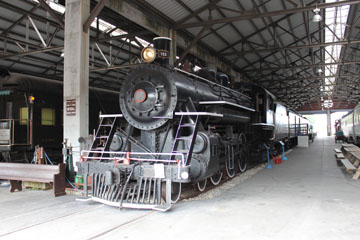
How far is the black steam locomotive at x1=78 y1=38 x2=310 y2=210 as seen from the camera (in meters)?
4.88

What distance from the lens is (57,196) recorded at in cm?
630

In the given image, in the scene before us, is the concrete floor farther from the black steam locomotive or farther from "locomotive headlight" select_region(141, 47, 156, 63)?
"locomotive headlight" select_region(141, 47, 156, 63)

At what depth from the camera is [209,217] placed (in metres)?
4.51

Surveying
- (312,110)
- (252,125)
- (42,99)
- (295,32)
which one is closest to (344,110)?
(312,110)

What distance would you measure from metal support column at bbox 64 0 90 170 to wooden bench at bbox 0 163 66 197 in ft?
4.46

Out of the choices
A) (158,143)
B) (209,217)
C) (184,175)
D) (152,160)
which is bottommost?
(209,217)

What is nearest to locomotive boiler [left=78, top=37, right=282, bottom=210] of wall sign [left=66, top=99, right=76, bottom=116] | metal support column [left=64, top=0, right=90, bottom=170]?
metal support column [left=64, top=0, right=90, bottom=170]

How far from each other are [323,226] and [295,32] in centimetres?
1731

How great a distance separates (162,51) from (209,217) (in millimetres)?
3375

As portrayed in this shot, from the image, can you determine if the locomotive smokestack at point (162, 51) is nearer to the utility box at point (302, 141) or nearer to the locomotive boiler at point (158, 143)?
the locomotive boiler at point (158, 143)

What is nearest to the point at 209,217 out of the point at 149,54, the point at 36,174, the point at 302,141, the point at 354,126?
the point at 149,54

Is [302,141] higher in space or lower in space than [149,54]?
lower

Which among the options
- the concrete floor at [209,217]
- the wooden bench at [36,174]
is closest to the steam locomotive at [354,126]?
the concrete floor at [209,217]

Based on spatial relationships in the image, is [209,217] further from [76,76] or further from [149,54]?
[76,76]
